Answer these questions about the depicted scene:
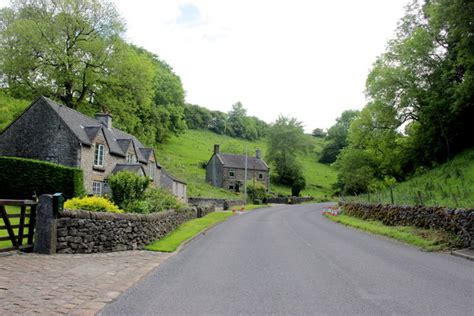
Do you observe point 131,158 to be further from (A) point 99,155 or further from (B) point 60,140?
(B) point 60,140

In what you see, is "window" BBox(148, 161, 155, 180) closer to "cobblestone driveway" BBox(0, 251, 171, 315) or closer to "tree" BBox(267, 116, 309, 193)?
"cobblestone driveway" BBox(0, 251, 171, 315)

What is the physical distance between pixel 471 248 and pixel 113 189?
52.2ft

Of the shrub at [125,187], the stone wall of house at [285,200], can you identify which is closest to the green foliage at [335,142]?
the stone wall of house at [285,200]

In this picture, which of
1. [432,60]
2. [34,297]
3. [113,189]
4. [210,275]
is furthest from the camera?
[432,60]

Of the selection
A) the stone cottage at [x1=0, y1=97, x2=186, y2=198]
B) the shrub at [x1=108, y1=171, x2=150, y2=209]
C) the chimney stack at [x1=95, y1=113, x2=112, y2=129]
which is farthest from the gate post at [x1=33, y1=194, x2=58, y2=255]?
the chimney stack at [x1=95, y1=113, x2=112, y2=129]

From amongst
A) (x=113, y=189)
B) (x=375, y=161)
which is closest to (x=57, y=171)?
(x=113, y=189)

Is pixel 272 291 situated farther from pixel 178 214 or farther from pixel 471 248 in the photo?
pixel 178 214

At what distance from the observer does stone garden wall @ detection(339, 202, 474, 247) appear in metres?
15.4

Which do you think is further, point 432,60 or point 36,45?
point 36,45

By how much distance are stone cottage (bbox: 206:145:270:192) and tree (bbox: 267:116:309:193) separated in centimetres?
760

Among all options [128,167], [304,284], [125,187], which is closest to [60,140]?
[128,167]

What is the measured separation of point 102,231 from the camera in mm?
13898

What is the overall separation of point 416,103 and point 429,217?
2354cm

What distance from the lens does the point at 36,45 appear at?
4191cm
